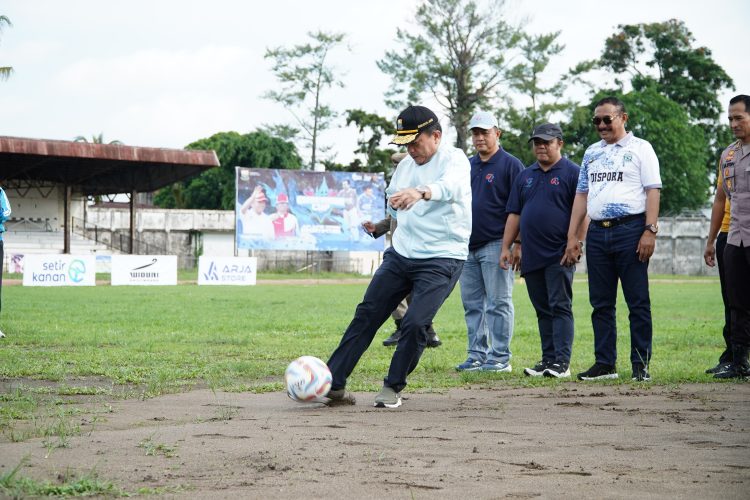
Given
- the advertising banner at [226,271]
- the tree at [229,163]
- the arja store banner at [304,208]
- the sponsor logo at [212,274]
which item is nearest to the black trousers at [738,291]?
the advertising banner at [226,271]

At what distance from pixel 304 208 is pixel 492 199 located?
39.6 metres

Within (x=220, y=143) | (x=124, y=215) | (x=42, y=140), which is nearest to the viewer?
(x=42, y=140)

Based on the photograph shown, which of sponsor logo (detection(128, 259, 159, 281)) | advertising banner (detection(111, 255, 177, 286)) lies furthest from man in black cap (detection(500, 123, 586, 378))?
sponsor logo (detection(128, 259, 159, 281))

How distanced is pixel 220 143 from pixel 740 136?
6567cm

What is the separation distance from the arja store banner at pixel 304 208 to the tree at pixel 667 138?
811 inches

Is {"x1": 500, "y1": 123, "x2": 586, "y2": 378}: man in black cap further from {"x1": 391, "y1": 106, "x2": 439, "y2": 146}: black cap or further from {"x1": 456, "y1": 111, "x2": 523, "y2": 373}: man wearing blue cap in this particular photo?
{"x1": 391, "y1": 106, "x2": 439, "y2": 146}: black cap

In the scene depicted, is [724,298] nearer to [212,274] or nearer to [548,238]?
[548,238]

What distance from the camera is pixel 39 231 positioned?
54562 mm

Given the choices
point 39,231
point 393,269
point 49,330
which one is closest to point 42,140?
point 39,231

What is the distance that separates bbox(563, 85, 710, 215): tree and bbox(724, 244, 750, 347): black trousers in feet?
188

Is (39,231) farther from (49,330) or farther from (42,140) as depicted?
(49,330)

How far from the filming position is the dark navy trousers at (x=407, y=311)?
668 centimetres

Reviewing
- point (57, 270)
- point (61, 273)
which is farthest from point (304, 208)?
point (57, 270)

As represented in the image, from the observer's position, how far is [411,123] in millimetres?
6598
